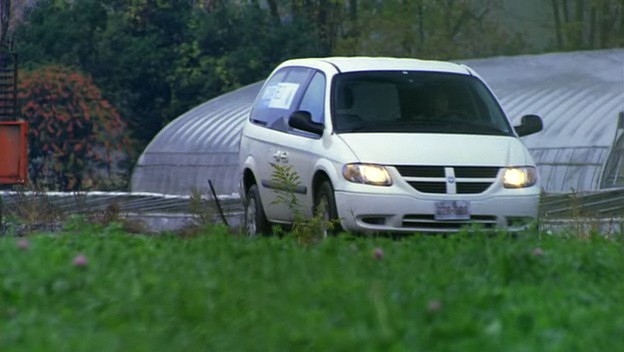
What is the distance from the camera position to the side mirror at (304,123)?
1415cm

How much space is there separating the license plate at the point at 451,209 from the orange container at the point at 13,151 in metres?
8.47

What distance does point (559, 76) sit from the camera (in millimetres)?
33750

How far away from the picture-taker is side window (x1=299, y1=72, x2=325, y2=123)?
1440 centimetres

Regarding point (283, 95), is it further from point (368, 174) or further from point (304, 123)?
point (368, 174)

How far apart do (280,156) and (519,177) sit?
224cm

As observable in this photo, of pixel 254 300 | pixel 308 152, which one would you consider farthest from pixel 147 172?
pixel 254 300

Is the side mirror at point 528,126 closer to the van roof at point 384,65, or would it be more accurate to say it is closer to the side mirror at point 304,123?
the van roof at point 384,65

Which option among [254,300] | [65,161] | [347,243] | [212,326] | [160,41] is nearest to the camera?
[212,326]

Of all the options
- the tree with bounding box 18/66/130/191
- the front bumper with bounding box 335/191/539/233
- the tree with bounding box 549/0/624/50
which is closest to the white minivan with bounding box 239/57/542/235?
the front bumper with bounding box 335/191/539/233

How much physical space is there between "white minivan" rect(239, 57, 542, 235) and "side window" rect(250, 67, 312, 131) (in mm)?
19

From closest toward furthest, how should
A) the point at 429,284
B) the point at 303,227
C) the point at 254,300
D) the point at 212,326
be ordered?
the point at 212,326 → the point at 254,300 → the point at 429,284 → the point at 303,227

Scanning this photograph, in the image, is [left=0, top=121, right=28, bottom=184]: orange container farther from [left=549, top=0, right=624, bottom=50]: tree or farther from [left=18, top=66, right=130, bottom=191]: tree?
[left=549, top=0, right=624, bottom=50]: tree

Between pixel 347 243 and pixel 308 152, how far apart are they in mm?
5216

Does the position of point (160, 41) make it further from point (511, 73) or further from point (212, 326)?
point (212, 326)
